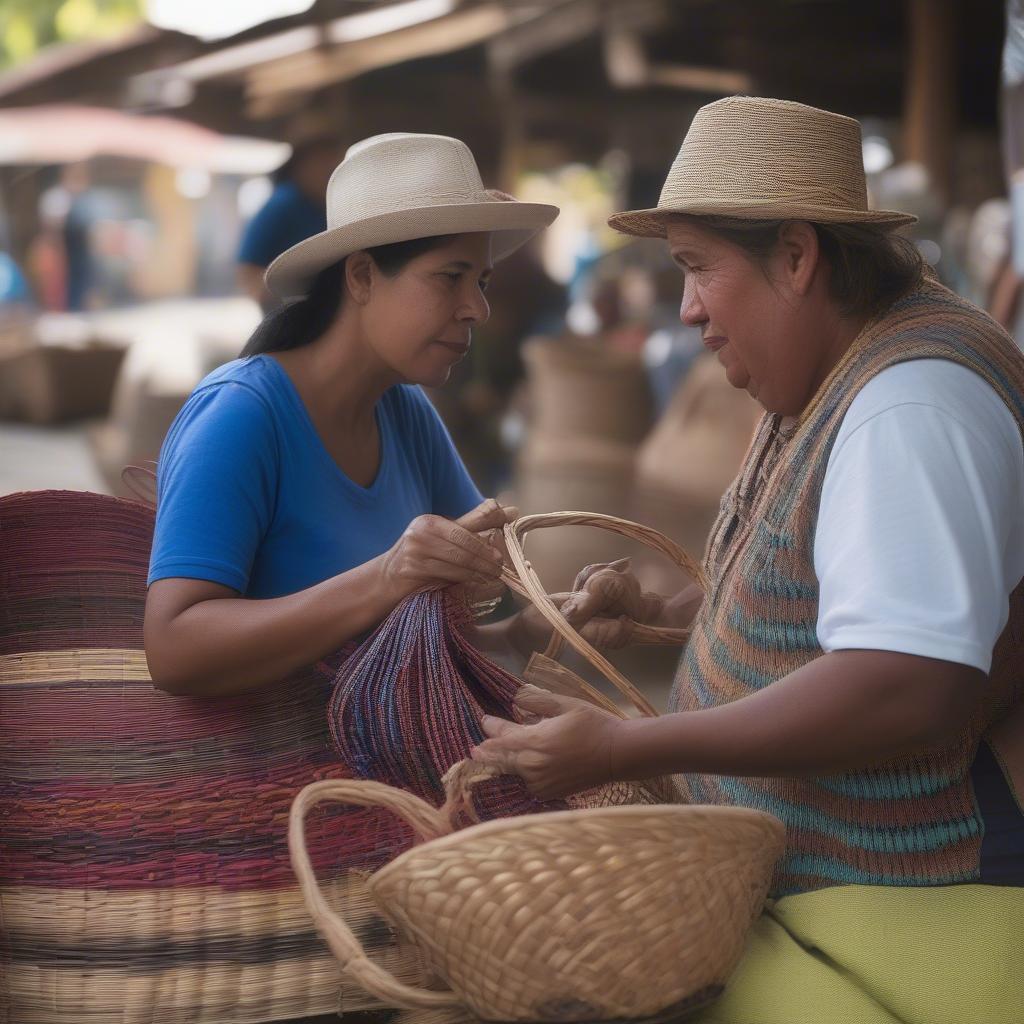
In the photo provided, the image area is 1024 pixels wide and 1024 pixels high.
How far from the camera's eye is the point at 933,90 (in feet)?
26.7

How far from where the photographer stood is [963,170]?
12914mm

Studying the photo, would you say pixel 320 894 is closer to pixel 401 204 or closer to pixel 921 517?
pixel 921 517

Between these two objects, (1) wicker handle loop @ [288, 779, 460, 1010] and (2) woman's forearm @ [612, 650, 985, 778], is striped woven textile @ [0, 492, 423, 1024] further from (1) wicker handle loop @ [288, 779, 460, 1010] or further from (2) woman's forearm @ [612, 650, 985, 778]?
(2) woman's forearm @ [612, 650, 985, 778]

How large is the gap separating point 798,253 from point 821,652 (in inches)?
19.8

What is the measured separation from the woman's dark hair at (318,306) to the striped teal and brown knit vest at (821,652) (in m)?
0.74

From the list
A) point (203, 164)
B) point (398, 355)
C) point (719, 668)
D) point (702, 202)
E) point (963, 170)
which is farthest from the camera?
point (963, 170)

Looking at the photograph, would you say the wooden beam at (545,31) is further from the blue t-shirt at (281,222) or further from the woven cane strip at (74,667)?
the woven cane strip at (74,667)

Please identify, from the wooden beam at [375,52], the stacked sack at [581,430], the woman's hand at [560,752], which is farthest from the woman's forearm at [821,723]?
the wooden beam at [375,52]

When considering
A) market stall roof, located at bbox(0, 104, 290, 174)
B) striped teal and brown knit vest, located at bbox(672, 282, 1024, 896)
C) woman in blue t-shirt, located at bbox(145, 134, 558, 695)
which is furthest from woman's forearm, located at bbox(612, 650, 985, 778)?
market stall roof, located at bbox(0, 104, 290, 174)

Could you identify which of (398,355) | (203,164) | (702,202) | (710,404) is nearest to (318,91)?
(203,164)

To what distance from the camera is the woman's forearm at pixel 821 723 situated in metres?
1.33

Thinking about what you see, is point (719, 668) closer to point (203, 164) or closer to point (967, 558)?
point (967, 558)

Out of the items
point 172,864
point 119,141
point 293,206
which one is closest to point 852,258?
point 172,864

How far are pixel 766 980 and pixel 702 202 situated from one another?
37.3 inches
